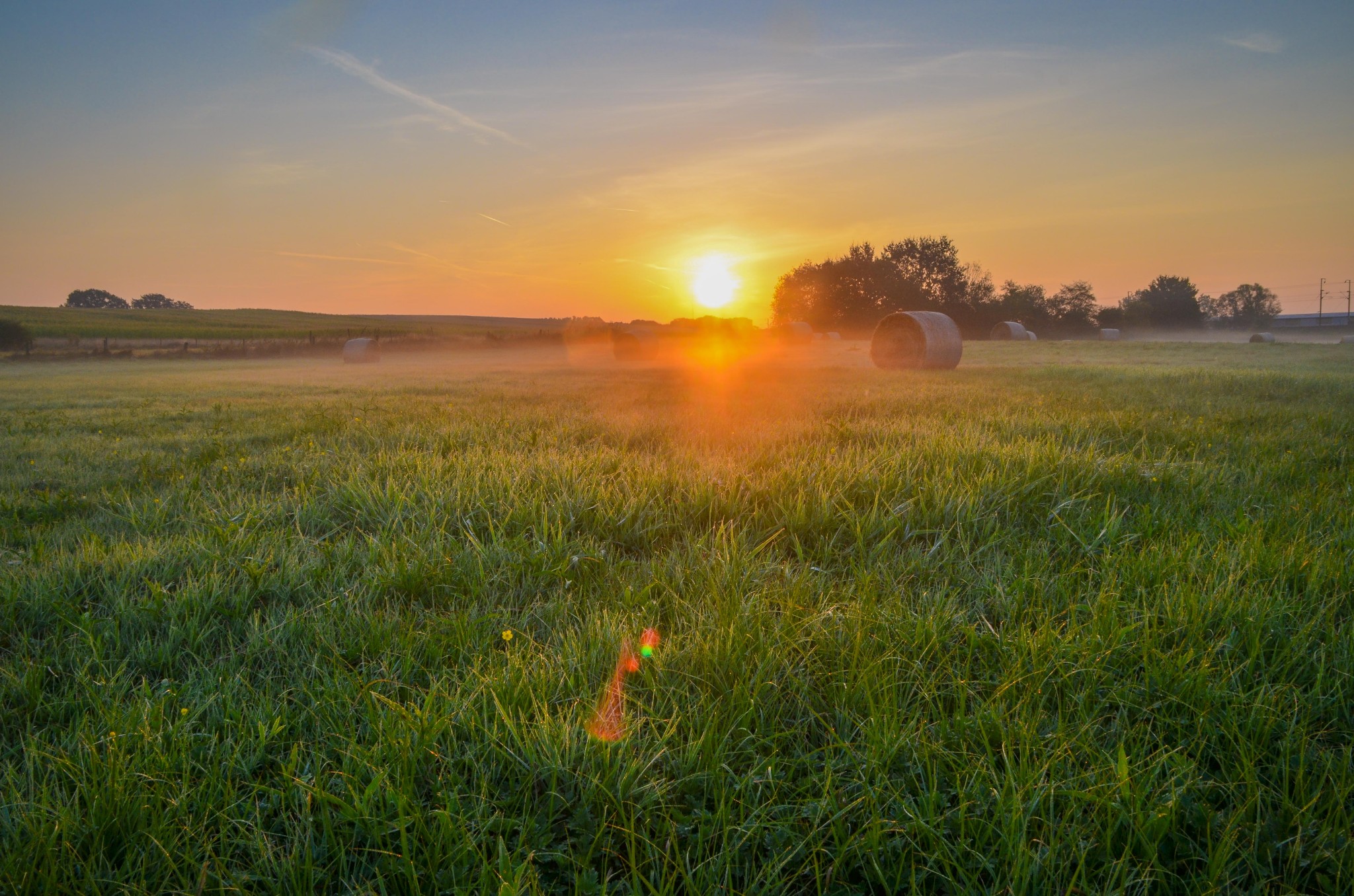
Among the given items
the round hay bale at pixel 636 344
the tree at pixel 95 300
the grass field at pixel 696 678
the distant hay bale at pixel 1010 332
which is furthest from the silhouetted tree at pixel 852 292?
the tree at pixel 95 300

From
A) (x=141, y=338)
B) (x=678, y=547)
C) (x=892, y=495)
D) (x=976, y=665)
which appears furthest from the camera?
(x=141, y=338)

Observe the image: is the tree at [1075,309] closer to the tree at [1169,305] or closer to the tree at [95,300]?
the tree at [1169,305]

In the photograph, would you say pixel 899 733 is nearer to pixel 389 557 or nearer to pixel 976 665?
pixel 976 665

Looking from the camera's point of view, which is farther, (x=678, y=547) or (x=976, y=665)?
(x=678, y=547)

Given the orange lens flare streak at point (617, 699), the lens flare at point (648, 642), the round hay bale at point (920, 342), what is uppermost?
the round hay bale at point (920, 342)

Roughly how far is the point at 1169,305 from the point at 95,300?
487 ft

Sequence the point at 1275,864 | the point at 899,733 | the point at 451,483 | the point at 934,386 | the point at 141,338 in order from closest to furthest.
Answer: the point at 1275,864
the point at 899,733
the point at 451,483
the point at 934,386
the point at 141,338

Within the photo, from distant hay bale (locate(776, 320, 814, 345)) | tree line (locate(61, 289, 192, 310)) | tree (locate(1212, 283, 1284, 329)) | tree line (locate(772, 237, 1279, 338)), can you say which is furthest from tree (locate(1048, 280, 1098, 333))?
tree line (locate(61, 289, 192, 310))

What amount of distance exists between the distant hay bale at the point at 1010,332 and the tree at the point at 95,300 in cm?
11566

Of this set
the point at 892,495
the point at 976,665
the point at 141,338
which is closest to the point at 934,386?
the point at 892,495

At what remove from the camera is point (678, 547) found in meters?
3.23

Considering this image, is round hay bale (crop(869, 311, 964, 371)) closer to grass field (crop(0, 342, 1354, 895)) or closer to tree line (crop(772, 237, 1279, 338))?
grass field (crop(0, 342, 1354, 895))

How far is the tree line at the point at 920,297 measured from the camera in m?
62.8

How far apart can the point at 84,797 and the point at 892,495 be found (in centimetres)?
342
